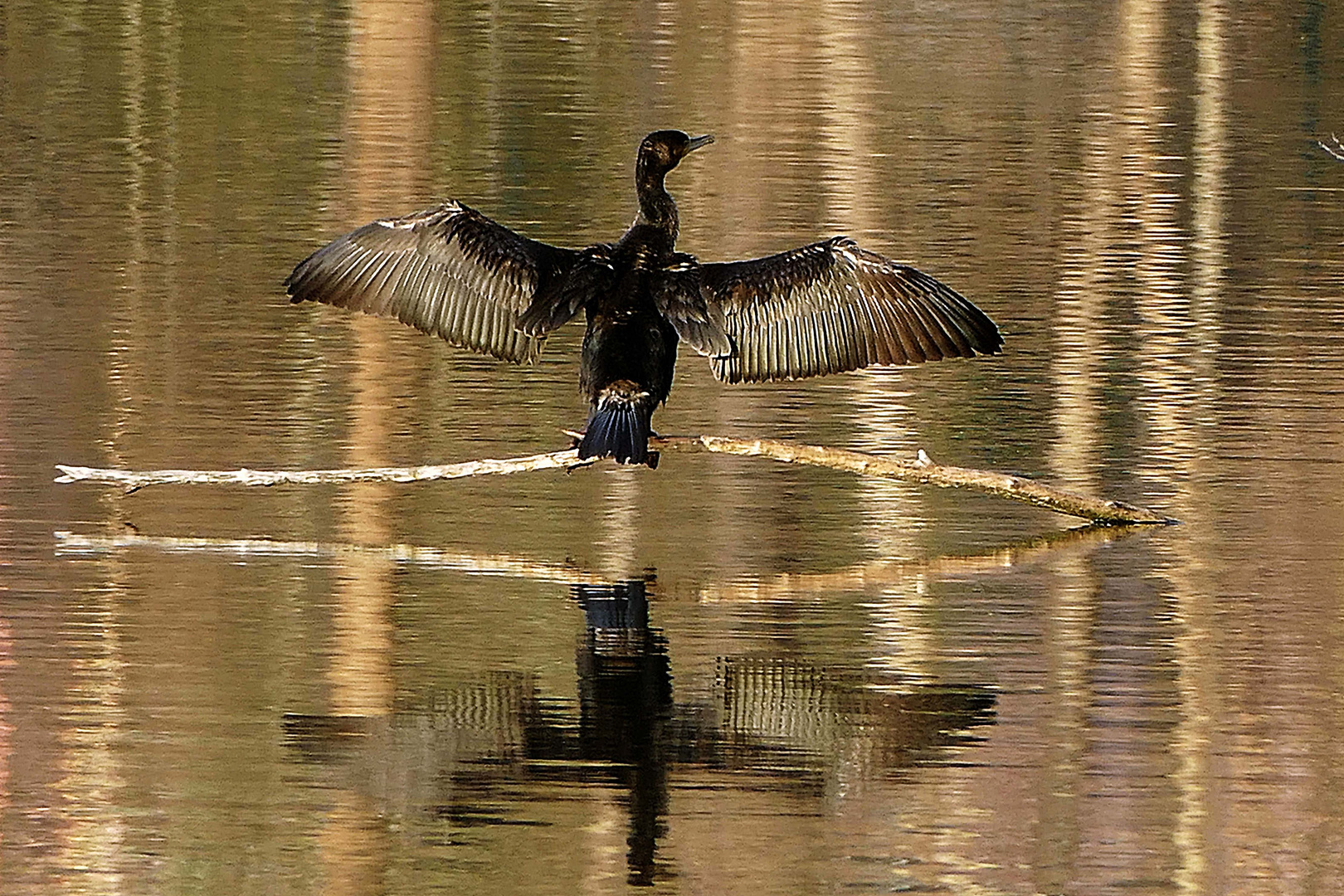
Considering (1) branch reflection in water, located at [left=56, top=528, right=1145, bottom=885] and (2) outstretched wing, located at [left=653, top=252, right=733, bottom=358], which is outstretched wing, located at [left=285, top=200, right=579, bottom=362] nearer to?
(2) outstretched wing, located at [left=653, top=252, right=733, bottom=358]

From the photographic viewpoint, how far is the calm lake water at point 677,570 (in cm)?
732

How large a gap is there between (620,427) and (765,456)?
73 centimetres

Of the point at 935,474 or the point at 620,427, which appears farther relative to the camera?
the point at 935,474

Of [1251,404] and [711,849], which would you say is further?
[1251,404]

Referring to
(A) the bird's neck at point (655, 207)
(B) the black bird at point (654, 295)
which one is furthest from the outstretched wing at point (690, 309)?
(A) the bird's neck at point (655, 207)

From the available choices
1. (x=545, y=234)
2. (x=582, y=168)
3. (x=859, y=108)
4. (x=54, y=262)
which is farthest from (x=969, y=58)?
(x=54, y=262)

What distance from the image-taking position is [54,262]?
16812 millimetres

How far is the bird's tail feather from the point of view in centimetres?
982

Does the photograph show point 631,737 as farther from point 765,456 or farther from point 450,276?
point 450,276

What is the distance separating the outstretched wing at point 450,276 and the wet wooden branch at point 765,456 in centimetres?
46

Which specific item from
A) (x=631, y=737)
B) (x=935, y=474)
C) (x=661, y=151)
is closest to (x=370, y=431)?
(x=661, y=151)

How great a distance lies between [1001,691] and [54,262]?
9.26 meters

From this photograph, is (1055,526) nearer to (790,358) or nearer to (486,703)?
(790,358)

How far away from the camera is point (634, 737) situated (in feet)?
26.6
